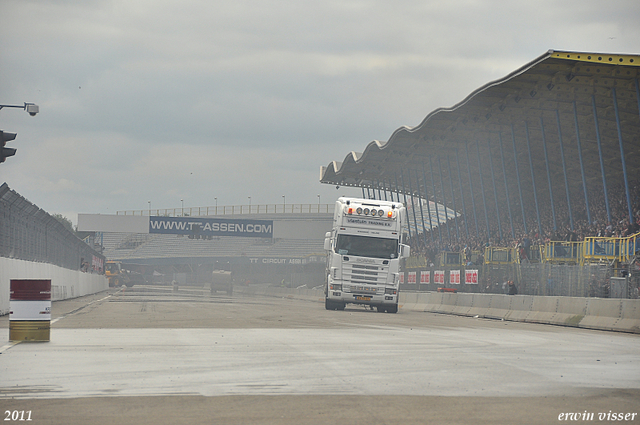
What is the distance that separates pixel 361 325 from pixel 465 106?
24937mm

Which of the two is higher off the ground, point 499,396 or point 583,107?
point 583,107

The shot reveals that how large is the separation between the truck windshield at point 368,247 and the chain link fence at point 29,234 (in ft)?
36.5

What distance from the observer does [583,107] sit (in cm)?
3903

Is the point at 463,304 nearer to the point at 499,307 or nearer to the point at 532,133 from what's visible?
the point at 499,307

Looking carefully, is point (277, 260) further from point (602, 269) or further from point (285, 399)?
point (285, 399)

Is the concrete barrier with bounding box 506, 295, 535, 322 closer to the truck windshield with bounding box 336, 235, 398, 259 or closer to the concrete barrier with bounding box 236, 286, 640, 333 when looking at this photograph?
the concrete barrier with bounding box 236, 286, 640, 333

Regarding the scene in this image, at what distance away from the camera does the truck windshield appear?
27.6m

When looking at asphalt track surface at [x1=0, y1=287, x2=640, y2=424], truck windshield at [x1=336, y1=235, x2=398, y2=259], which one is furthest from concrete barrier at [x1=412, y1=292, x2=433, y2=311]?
asphalt track surface at [x1=0, y1=287, x2=640, y2=424]

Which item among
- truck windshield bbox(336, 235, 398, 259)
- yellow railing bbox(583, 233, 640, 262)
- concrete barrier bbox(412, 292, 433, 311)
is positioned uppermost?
truck windshield bbox(336, 235, 398, 259)

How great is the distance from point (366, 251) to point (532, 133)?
24369mm

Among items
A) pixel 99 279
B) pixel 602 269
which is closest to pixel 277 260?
pixel 99 279

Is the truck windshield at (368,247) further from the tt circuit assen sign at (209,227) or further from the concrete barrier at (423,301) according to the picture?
the tt circuit assen sign at (209,227)

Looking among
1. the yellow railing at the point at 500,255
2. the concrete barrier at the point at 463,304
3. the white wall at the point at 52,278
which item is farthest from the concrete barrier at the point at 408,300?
the white wall at the point at 52,278

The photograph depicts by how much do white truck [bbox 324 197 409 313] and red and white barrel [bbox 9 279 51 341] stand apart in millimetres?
15888
